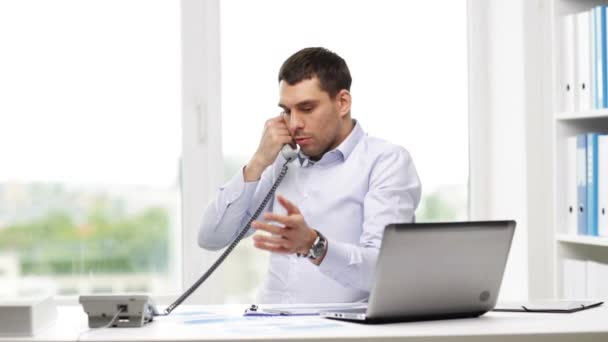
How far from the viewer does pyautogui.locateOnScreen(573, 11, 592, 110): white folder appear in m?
3.21

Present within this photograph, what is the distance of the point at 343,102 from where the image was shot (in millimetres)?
3033

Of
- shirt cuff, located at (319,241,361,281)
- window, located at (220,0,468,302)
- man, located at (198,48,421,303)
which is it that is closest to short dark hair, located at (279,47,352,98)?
man, located at (198,48,421,303)

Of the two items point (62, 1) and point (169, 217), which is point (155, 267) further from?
point (62, 1)

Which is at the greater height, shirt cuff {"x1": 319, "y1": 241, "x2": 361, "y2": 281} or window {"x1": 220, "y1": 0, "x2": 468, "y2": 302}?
window {"x1": 220, "y1": 0, "x2": 468, "y2": 302}

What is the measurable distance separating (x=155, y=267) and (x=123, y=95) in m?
0.67

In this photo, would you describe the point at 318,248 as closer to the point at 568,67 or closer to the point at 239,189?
the point at 239,189

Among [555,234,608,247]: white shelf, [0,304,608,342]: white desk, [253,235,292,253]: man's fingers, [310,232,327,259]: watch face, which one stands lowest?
[0,304,608,342]: white desk

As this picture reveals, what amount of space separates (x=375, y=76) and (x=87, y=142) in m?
1.15

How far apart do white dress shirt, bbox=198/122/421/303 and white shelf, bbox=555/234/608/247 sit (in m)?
0.62

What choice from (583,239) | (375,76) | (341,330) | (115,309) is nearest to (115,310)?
(115,309)

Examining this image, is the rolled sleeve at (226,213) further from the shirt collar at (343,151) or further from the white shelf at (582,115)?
the white shelf at (582,115)

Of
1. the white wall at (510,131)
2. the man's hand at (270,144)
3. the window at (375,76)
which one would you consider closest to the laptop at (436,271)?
the man's hand at (270,144)

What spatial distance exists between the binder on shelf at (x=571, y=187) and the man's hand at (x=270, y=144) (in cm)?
98

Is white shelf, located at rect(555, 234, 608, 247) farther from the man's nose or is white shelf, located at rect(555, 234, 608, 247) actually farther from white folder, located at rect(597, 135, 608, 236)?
the man's nose
